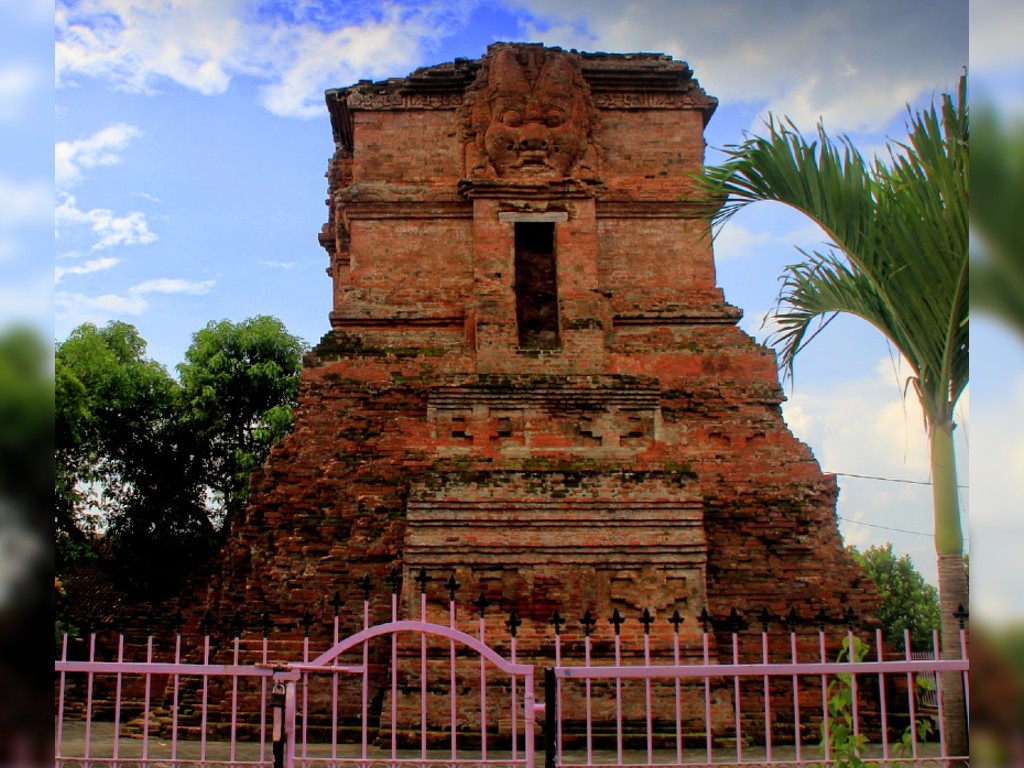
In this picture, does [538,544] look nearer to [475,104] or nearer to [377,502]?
[377,502]

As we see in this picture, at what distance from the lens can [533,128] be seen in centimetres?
1279

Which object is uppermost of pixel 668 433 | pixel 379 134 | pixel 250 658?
pixel 379 134

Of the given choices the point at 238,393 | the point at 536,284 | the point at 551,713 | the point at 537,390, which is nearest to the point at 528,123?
the point at 536,284

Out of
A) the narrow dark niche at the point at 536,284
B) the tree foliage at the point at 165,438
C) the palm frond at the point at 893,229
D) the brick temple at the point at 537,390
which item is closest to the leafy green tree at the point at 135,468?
the tree foliage at the point at 165,438

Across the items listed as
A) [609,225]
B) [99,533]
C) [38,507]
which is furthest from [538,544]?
[99,533]

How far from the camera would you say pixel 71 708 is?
12250 mm

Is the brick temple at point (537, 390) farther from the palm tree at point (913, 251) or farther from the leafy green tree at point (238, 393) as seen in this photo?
the leafy green tree at point (238, 393)

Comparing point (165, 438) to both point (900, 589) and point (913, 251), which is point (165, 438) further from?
point (900, 589)

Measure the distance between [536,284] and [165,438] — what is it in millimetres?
10107

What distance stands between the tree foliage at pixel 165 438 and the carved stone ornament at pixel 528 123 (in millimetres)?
9015

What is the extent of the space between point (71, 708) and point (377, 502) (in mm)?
4600

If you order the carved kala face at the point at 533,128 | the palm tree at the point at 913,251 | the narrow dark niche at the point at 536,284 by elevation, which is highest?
the carved kala face at the point at 533,128

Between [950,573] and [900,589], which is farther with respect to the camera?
[900,589]

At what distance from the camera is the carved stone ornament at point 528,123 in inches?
504
